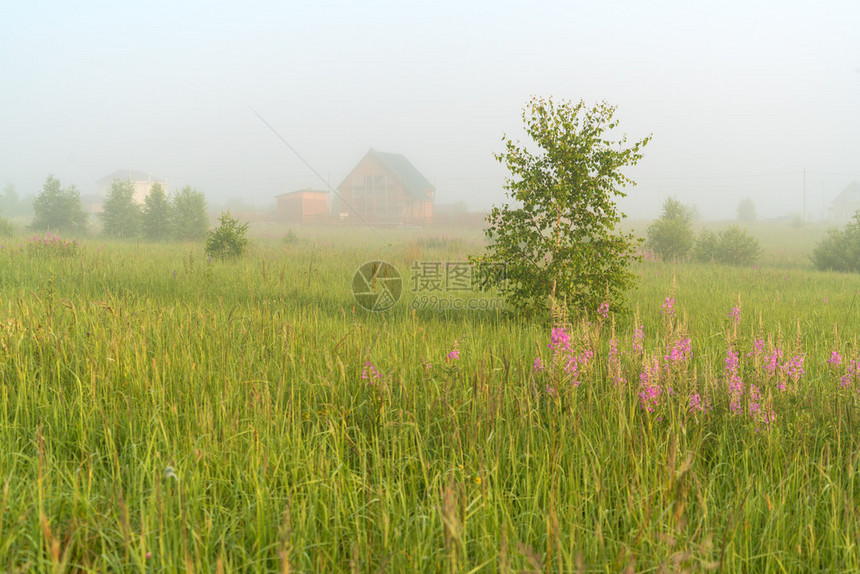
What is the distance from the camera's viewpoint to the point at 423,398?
140 inches

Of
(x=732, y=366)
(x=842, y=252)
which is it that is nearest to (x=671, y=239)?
(x=842, y=252)

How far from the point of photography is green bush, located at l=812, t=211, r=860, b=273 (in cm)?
1997

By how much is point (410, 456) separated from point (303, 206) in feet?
228

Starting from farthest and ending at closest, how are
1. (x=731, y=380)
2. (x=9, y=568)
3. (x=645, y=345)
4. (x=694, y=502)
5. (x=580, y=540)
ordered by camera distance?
(x=645, y=345)
(x=731, y=380)
(x=694, y=502)
(x=580, y=540)
(x=9, y=568)

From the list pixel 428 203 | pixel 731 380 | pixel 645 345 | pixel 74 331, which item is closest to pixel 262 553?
pixel 731 380

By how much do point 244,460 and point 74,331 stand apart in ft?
11.0

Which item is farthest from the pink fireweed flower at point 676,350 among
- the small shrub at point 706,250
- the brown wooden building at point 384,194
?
the brown wooden building at point 384,194

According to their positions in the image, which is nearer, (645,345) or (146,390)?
(146,390)

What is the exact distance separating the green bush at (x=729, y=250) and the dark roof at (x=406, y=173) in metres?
Answer: 44.5

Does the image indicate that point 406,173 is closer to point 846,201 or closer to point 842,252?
point 842,252

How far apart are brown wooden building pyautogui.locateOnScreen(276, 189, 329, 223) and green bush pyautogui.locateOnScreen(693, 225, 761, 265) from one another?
52.8 m

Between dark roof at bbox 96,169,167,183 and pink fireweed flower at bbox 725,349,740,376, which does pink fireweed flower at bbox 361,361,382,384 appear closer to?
pink fireweed flower at bbox 725,349,740,376

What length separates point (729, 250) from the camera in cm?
2233

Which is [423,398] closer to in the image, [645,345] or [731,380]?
[731,380]
